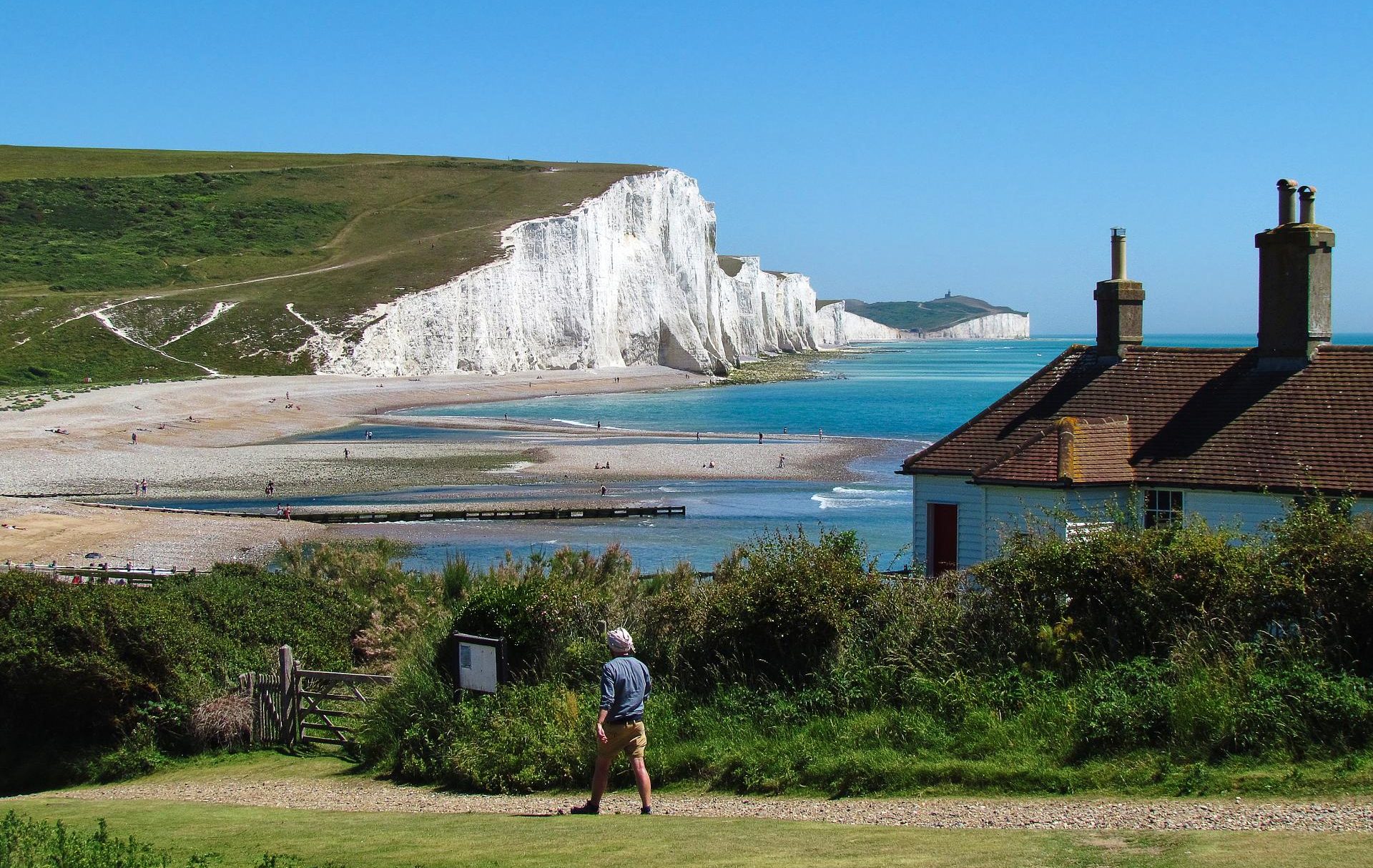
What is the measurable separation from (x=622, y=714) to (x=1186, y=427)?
978 cm

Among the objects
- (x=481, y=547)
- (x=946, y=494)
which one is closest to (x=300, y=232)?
(x=481, y=547)

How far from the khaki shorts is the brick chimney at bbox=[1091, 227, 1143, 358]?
1072 cm

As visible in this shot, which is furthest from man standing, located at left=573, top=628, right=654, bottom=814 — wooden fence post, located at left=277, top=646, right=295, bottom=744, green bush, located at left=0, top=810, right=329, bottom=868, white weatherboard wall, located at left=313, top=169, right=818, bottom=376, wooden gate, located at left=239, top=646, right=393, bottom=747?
white weatherboard wall, located at left=313, top=169, right=818, bottom=376

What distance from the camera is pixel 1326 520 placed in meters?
10.1

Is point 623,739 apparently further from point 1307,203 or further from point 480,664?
point 1307,203

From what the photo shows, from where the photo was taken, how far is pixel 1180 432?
15961mm

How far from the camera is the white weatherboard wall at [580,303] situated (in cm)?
9850

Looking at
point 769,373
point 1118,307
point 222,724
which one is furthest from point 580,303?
point 222,724

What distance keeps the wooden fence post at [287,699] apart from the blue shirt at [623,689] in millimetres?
5336

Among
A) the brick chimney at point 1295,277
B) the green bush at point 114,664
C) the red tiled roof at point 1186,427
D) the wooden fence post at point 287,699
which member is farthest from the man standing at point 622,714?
the brick chimney at point 1295,277

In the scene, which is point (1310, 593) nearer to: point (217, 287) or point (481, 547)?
point (481, 547)

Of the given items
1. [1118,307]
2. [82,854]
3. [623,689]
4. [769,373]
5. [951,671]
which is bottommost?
[82,854]

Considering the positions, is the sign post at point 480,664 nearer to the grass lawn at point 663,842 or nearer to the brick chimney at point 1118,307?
the grass lawn at point 663,842

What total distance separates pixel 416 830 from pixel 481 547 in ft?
82.7
